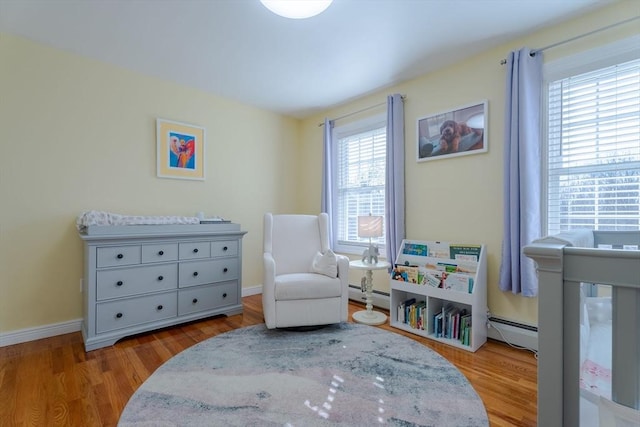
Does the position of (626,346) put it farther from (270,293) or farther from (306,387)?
(270,293)

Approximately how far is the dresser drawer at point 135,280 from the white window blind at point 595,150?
3.10 m

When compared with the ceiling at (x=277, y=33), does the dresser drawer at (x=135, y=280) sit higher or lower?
lower

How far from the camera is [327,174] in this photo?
3701 mm

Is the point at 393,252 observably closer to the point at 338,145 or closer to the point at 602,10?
the point at 338,145

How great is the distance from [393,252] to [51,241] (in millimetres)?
3030

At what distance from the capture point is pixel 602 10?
195 centimetres

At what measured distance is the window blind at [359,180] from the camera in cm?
336

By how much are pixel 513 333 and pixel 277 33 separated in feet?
9.65

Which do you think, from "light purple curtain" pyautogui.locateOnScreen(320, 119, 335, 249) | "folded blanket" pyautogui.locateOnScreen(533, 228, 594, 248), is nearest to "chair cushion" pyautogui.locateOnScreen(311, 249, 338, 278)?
"light purple curtain" pyautogui.locateOnScreen(320, 119, 335, 249)

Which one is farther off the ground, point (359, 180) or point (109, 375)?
point (359, 180)

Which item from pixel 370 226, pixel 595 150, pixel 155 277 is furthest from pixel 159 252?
pixel 595 150

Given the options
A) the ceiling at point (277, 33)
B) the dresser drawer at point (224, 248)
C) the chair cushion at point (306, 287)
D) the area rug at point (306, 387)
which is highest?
the ceiling at point (277, 33)

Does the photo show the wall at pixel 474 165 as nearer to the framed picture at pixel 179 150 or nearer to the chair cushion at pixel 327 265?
the chair cushion at pixel 327 265

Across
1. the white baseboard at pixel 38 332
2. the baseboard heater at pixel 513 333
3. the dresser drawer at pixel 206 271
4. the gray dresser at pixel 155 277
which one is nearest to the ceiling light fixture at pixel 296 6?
the gray dresser at pixel 155 277
